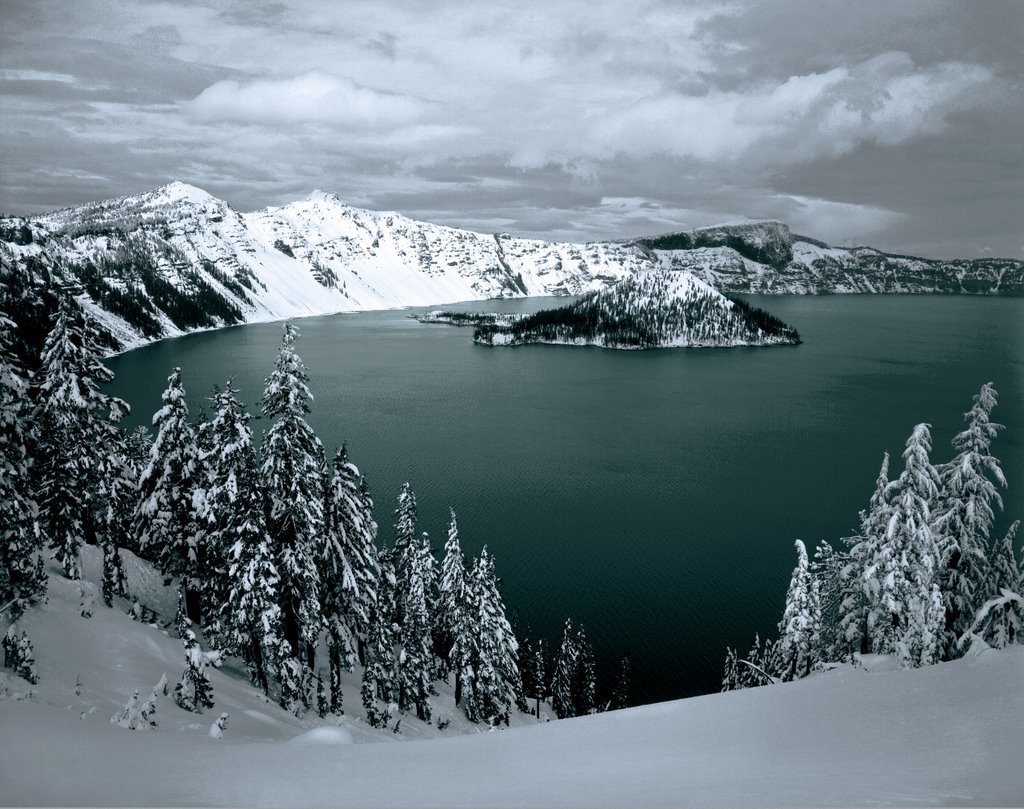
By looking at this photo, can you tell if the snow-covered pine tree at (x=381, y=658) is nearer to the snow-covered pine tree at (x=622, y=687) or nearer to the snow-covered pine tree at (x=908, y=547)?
the snow-covered pine tree at (x=622, y=687)

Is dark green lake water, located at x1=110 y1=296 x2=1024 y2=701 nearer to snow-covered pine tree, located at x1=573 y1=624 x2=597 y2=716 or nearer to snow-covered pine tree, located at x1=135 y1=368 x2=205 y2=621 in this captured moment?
snow-covered pine tree, located at x1=573 y1=624 x2=597 y2=716

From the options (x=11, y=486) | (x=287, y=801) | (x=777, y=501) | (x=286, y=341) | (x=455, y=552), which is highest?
(x=286, y=341)

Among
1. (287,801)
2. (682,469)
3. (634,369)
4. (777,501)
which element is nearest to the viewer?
(287,801)

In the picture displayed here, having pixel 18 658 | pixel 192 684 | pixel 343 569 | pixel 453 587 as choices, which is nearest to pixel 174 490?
pixel 343 569

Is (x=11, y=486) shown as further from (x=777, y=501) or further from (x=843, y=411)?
(x=843, y=411)

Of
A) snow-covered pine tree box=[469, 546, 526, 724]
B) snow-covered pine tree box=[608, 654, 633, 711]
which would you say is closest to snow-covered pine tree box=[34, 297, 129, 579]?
snow-covered pine tree box=[469, 546, 526, 724]

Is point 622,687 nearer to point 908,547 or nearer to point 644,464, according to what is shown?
point 908,547

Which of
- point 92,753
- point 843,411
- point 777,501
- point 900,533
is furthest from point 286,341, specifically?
point 843,411
